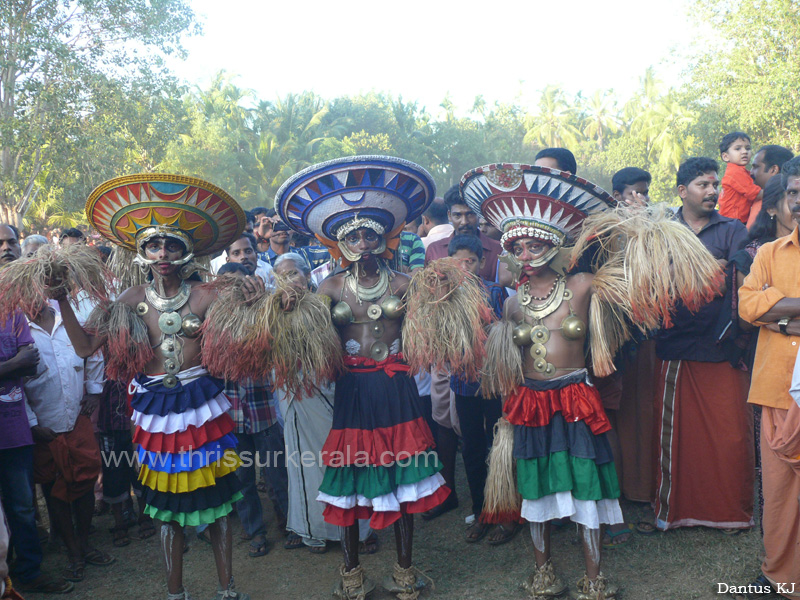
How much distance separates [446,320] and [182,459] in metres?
1.83

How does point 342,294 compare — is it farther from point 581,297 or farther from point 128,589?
point 128,589

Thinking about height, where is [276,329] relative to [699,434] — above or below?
above

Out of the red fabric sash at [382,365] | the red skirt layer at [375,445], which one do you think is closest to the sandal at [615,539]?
the red skirt layer at [375,445]

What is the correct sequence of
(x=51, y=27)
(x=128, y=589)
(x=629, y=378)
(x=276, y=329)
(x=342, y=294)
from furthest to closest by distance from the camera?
1. (x=51, y=27)
2. (x=629, y=378)
3. (x=128, y=589)
4. (x=342, y=294)
5. (x=276, y=329)

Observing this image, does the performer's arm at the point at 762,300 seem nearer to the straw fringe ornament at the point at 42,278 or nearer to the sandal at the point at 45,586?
the straw fringe ornament at the point at 42,278

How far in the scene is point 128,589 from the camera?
4445 millimetres

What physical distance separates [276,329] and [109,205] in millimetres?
1282

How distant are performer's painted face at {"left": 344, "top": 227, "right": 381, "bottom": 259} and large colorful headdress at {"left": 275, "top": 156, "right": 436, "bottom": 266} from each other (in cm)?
3

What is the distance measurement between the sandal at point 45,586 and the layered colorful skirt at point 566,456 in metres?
3.25

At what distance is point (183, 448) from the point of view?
150 inches

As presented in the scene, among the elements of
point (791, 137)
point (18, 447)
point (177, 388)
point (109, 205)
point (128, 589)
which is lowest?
point (128, 589)

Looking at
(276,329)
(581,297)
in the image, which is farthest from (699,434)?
(276,329)

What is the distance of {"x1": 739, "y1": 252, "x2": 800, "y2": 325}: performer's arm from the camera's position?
342 cm

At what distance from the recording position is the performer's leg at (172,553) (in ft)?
12.9
